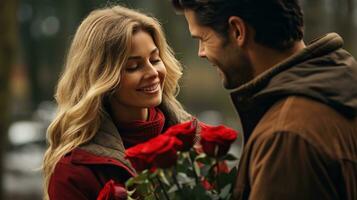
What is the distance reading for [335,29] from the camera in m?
13.0

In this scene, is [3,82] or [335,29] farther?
[335,29]

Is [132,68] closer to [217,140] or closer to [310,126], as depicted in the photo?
[217,140]

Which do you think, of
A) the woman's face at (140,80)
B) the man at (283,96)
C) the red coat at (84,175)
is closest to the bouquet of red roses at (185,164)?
the man at (283,96)

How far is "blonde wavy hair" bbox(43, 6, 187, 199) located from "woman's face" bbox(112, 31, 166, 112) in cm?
5

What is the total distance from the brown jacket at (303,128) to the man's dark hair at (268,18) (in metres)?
0.08

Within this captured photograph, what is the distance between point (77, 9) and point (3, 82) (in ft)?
42.5

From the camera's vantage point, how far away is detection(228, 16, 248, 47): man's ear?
2971 mm

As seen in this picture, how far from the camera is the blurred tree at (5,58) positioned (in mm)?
11703

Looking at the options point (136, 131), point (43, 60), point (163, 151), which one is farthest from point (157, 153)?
point (43, 60)

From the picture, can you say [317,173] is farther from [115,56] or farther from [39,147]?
[39,147]

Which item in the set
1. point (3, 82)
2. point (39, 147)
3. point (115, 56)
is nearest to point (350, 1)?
point (3, 82)

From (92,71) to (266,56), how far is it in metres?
1.47

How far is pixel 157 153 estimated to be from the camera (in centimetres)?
300

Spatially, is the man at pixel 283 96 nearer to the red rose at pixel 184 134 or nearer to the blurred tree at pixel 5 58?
the red rose at pixel 184 134
